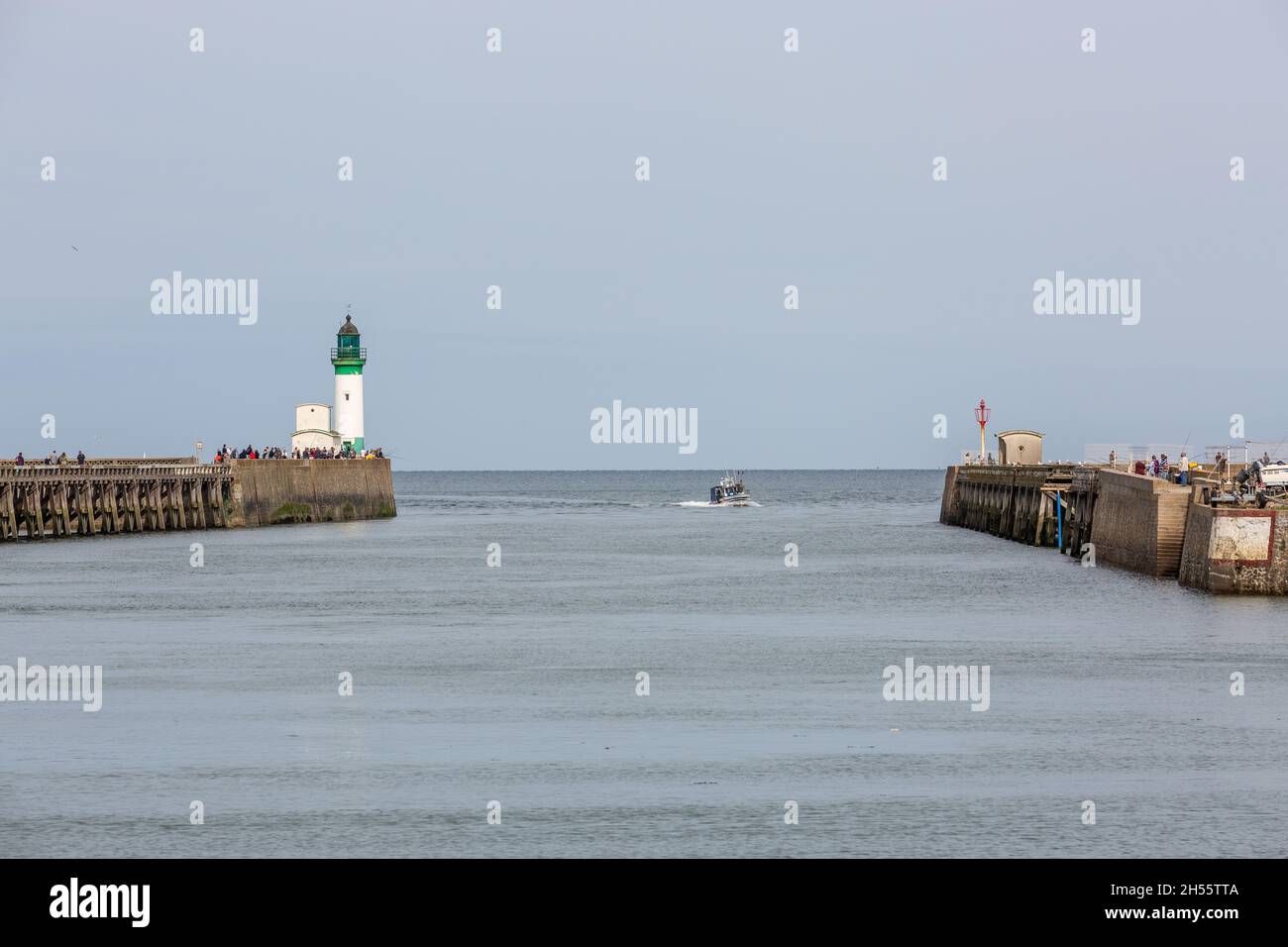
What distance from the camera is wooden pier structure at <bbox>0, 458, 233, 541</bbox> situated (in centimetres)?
7156

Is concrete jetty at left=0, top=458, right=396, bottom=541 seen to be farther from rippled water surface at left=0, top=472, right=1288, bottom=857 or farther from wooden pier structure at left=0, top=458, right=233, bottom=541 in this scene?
rippled water surface at left=0, top=472, right=1288, bottom=857

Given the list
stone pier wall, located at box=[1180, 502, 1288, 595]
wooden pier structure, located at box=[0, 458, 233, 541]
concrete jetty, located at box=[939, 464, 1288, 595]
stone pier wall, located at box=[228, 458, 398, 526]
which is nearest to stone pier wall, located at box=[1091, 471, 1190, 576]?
concrete jetty, located at box=[939, 464, 1288, 595]

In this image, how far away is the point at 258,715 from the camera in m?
25.5

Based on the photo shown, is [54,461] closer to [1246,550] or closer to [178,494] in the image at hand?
[178,494]

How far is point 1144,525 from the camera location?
48.5 meters

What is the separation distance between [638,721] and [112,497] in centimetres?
5704

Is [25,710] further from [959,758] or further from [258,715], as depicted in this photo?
[959,758]

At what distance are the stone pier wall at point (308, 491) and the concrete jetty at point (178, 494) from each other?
0.17 ft

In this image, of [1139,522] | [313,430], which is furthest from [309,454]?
[1139,522]

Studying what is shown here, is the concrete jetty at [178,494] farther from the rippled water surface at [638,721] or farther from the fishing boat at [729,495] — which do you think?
the fishing boat at [729,495]

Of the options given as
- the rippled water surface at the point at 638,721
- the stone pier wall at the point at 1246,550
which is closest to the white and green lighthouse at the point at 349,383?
the rippled water surface at the point at 638,721
